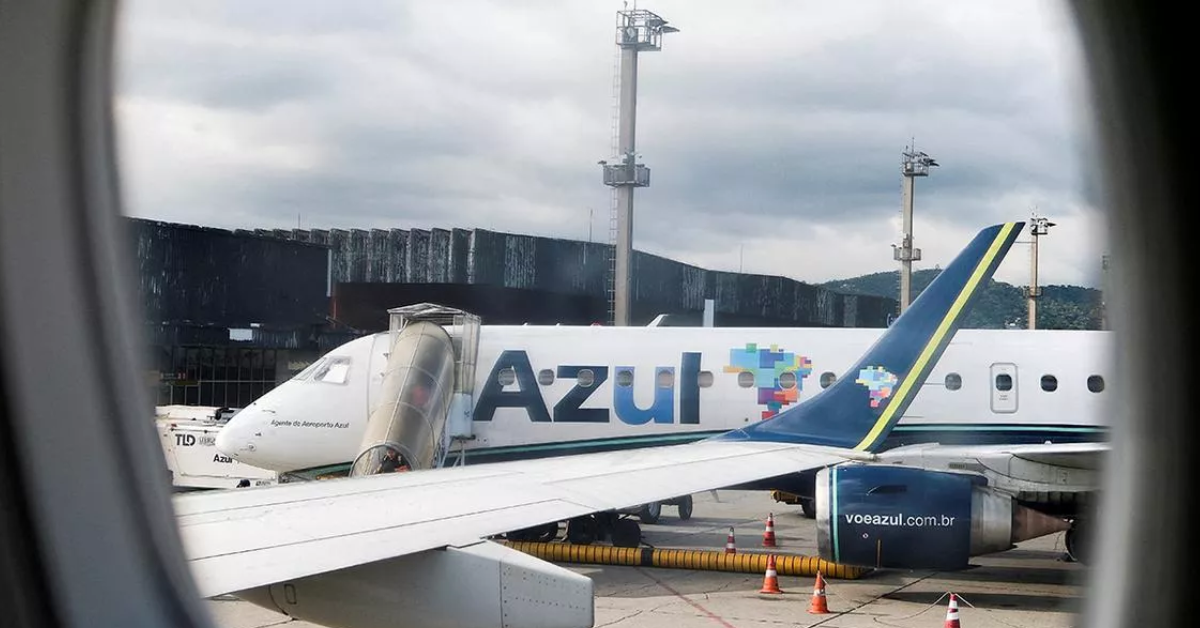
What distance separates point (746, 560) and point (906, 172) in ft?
20.2

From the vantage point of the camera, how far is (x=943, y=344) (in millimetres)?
10617

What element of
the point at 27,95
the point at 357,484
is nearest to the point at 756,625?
the point at 357,484

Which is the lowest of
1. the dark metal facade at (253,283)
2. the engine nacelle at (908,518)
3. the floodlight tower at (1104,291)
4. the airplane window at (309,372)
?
the engine nacelle at (908,518)

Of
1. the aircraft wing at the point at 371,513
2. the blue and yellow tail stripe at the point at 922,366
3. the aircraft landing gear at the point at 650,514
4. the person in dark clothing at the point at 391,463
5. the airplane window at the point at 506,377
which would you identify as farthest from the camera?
the aircraft landing gear at the point at 650,514

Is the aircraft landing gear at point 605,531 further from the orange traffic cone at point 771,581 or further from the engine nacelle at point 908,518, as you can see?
the engine nacelle at point 908,518

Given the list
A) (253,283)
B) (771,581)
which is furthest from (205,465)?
(771,581)

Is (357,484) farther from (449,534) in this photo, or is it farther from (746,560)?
(746,560)

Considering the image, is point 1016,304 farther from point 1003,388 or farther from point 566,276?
point 566,276

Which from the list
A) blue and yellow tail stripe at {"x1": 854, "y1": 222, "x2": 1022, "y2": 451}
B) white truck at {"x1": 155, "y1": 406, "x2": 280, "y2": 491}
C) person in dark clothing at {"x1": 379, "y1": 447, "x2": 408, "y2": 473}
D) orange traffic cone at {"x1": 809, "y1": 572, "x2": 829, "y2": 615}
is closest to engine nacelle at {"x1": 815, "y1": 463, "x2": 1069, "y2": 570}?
orange traffic cone at {"x1": 809, "y1": 572, "x2": 829, "y2": 615}

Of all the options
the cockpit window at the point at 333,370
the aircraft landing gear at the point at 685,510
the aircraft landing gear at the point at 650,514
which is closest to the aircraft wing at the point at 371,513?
the cockpit window at the point at 333,370

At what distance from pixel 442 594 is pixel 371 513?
2.09 feet

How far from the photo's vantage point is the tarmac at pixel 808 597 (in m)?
9.39

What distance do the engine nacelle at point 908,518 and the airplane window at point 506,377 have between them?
5046 millimetres

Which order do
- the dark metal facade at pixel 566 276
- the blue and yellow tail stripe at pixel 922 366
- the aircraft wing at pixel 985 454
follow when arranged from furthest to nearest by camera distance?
the dark metal facade at pixel 566 276 → the blue and yellow tail stripe at pixel 922 366 → the aircraft wing at pixel 985 454
